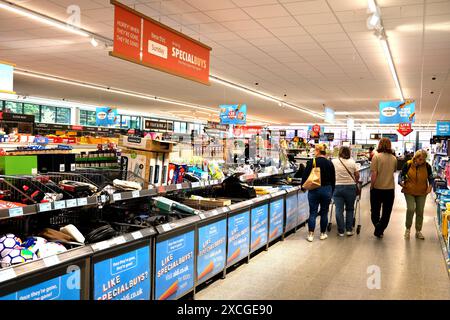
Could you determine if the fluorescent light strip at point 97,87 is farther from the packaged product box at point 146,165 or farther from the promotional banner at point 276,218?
the packaged product box at point 146,165

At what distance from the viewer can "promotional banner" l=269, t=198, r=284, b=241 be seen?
5.97 meters

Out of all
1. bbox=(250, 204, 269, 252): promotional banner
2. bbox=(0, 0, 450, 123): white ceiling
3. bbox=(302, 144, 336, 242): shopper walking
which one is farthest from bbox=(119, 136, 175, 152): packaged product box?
bbox=(302, 144, 336, 242): shopper walking

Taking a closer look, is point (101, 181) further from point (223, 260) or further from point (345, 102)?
point (345, 102)

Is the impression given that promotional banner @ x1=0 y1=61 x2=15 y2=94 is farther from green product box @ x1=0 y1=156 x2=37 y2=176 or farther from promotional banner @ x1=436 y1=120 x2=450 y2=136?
promotional banner @ x1=436 y1=120 x2=450 y2=136

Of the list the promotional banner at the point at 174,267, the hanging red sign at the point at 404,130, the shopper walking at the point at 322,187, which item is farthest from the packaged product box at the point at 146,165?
the hanging red sign at the point at 404,130

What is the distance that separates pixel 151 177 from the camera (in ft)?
12.6

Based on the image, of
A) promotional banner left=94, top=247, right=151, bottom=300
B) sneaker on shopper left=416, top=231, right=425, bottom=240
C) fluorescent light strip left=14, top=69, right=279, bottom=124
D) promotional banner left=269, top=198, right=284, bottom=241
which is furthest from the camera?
fluorescent light strip left=14, top=69, right=279, bottom=124

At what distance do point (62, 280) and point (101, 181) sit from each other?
4.72ft

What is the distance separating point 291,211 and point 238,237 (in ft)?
7.22

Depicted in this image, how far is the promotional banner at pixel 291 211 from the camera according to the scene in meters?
6.66

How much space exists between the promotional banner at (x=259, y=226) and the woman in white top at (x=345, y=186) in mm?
1678

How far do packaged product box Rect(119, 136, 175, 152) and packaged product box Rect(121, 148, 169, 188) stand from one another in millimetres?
57
